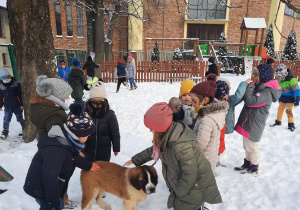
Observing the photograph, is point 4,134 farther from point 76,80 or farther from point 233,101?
point 233,101

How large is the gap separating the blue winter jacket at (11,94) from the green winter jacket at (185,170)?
405 cm

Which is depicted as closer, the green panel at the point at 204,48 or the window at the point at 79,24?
the green panel at the point at 204,48

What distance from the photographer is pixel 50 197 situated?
185cm

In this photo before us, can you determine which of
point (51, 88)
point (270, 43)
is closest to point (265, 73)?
point (51, 88)

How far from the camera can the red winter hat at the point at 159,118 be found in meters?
1.76

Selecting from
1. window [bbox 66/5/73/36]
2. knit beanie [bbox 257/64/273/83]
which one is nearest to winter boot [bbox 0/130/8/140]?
knit beanie [bbox 257/64/273/83]

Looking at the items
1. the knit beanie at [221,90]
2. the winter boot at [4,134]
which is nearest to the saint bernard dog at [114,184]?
the knit beanie at [221,90]

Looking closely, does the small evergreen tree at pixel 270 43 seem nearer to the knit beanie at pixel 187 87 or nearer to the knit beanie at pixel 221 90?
the knit beanie at pixel 187 87

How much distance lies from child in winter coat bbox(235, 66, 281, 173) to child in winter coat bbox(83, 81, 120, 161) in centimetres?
195

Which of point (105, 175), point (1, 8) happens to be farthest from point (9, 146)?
point (1, 8)

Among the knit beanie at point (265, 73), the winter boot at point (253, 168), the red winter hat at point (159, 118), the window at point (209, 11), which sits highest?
the window at point (209, 11)

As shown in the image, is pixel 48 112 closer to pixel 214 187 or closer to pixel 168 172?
pixel 168 172

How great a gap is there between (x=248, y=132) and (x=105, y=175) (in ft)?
7.23

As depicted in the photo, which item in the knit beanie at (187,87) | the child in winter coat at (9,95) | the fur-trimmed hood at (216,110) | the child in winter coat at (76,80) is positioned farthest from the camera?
the child in winter coat at (76,80)
